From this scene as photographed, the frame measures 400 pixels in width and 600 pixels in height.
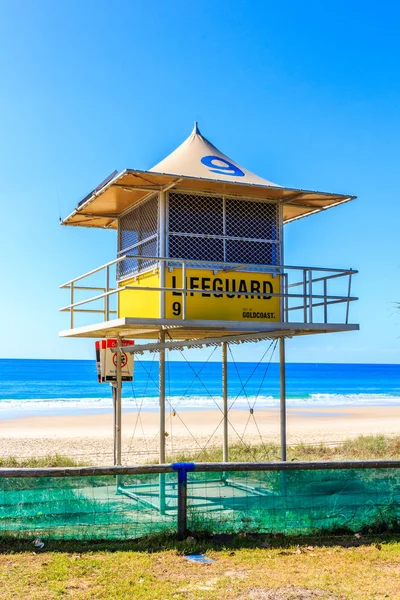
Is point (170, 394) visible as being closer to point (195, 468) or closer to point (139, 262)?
point (139, 262)

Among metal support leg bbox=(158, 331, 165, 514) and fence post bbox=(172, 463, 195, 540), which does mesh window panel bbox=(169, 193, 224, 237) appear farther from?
fence post bbox=(172, 463, 195, 540)

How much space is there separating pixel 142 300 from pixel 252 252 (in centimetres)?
222

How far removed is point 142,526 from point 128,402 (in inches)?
2207

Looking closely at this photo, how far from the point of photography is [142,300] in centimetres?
1344

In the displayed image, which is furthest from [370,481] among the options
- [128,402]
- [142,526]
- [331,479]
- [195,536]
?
[128,402]

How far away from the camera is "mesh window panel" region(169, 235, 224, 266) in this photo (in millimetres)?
13078

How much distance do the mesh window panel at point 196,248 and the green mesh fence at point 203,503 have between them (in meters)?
4.51

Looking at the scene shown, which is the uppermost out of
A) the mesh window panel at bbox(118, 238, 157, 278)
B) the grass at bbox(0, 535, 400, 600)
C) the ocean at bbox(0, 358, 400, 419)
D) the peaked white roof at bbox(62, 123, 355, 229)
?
the peaked white roof at bbox(62, 123, 355, 229)

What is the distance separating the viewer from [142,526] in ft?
30.2

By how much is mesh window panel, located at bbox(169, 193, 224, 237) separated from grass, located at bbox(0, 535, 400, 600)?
19.2 ft

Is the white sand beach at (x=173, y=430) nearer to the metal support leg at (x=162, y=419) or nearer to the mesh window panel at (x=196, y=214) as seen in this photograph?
the metal support leg at (x=162, y=419)

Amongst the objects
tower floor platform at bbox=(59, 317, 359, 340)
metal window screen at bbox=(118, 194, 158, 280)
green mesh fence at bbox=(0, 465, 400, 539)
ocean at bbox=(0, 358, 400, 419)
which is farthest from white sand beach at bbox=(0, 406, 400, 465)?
green mesh fence at bbox=(0, 465, 400, 539)

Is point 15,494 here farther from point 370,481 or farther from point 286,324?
point 286,324

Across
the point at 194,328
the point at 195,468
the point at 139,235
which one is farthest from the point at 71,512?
the point at 139,235
